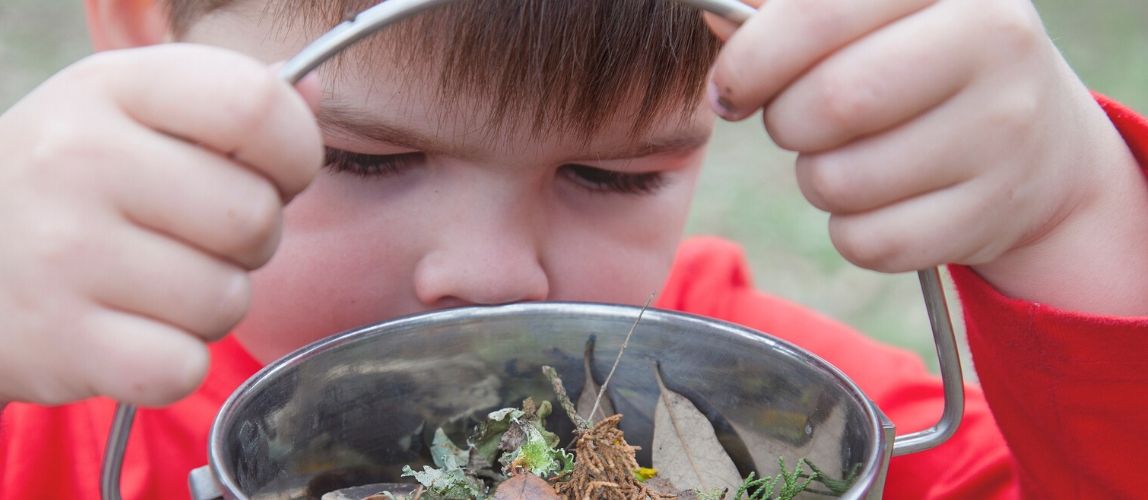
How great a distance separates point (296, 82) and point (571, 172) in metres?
0.38

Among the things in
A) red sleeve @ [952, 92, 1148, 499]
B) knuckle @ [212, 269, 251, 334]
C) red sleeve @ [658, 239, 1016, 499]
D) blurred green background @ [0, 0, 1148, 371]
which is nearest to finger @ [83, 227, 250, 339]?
knuckle @ [212, 269, 251, 334]

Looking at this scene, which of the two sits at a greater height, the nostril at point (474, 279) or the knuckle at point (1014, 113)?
the knuckle at point (1014, 113)

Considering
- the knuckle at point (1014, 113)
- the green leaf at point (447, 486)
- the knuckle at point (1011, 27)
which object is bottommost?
the green leaf at point (447, 486)

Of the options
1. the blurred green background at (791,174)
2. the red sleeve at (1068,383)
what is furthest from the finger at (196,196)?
the blurred green background at (791,174)

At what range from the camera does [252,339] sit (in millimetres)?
945

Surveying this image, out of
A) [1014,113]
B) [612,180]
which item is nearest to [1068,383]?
[1014,113]

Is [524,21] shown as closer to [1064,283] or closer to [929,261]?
[929,261]

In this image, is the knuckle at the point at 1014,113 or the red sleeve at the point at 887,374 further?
the red sleeve at the point at 887,374

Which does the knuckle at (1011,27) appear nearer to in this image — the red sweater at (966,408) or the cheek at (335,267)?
the red sweater at (966,408)

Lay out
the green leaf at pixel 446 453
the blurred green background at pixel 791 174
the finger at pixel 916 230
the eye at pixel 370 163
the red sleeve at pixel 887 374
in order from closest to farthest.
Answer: the finger at pixel 916 230 → the green leaf at pixel 446 453 → the eye at pixel 370 163 → the red sleeve at pixel 887 374 → the blurred green background at pixel 791 174

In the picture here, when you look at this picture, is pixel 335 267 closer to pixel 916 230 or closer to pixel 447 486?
pixel 447 486

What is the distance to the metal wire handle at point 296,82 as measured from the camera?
1.60 ft

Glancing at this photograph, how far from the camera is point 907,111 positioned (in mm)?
564

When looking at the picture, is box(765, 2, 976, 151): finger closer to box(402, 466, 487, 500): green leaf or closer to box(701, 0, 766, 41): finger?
box(701, 0, 766, 41): finger
